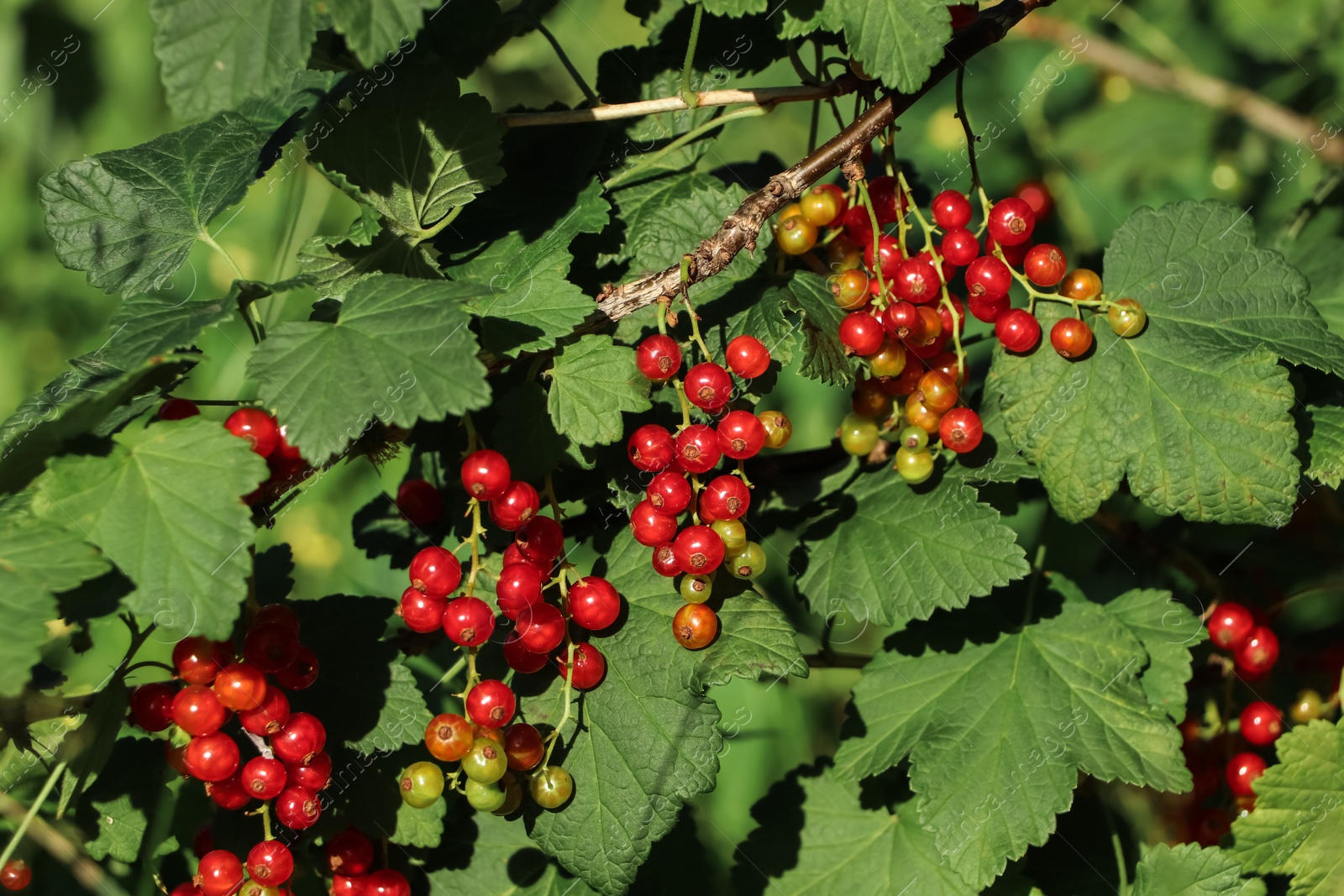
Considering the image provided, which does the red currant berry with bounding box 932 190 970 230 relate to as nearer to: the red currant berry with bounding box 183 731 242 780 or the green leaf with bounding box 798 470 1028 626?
the green leaf with bounding box 798 470 1028 626

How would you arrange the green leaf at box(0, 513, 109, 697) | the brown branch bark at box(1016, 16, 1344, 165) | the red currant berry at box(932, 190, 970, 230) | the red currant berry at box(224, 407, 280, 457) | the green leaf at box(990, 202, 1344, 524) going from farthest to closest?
the brown branch bark at box(1016, 16, 1344, 165), the red currant berry at box(932, 190, 970, 230), the green leaf at box(990, 202, 1344, 524), the red currant berry at box(224, 407, 280, 457), the green leaf at box(0, 513, 109, 697)

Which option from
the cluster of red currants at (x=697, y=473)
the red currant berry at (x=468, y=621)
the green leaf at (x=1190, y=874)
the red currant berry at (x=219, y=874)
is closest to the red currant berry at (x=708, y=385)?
the cluster of red currants at (x=697, y=473)

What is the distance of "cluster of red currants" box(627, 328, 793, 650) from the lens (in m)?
1.35

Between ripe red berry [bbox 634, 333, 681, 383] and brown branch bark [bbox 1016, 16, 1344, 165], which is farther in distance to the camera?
brown branch bark [bbox 1016, 16, 1344, 165]

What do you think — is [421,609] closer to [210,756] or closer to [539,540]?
[539,540]

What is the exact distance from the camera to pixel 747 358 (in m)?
1.39

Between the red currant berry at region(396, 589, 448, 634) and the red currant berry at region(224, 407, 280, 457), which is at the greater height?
the red currant berry at region(224, 407, 280, 457)

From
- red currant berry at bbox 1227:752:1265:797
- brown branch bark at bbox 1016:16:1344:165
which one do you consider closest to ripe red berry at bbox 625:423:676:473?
red currant berry at bbox 1227:752:1265:797

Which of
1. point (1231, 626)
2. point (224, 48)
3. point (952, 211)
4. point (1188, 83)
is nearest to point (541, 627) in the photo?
point (224, 48)

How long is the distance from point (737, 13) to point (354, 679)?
3.55ft

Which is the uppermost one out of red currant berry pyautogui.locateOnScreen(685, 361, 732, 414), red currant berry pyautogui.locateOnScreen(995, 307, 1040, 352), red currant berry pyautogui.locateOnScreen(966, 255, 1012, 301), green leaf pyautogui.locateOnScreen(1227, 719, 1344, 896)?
red currant berry pyautogui.locateOnScreen(685, 361, 732, 414)

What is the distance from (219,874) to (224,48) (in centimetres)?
103

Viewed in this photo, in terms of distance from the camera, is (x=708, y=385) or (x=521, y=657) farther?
(x=521, y=657)

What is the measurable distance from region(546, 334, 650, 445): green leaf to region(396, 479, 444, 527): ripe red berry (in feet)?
1.78
